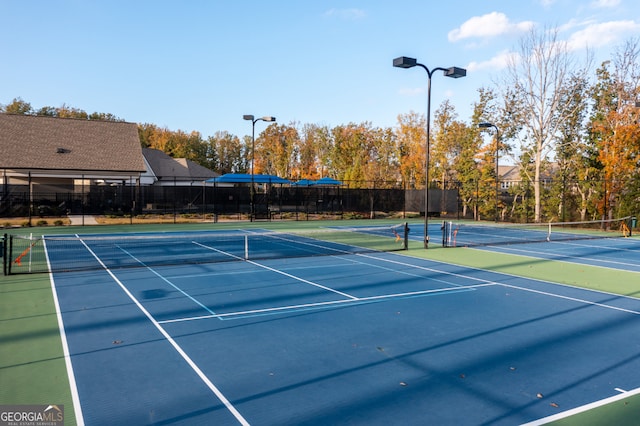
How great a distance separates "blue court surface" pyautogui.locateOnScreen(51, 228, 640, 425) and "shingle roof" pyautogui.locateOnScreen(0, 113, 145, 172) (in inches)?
1051

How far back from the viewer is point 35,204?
30.5 metres

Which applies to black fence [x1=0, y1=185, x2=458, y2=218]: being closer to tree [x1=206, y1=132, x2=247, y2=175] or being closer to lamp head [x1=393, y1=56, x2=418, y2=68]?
lamp head [x1=393, y1=56, x2=418, y2=68]

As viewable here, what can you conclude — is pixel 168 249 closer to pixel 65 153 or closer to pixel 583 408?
pixel 583 408

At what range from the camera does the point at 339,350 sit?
6.44 metres

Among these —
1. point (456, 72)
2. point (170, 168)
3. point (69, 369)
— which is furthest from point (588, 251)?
point (170, 168)

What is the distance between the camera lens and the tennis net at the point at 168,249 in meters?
13.4

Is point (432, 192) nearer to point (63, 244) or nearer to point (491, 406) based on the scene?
point (63, 244)

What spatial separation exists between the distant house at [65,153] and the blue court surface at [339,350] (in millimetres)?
25128

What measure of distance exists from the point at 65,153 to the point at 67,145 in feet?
4.24

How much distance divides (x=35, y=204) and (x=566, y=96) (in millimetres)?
35710

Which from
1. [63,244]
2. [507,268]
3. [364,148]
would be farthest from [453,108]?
[63,244]

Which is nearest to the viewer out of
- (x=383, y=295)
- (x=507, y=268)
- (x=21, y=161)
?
(x=383, y=295)

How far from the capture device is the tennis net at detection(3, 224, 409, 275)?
1345cm

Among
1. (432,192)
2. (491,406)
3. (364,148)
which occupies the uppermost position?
(364,148)
